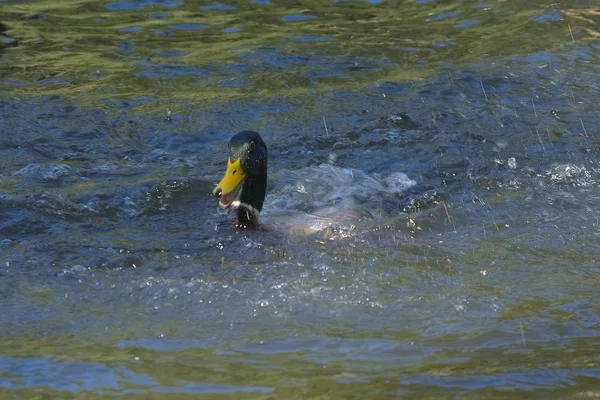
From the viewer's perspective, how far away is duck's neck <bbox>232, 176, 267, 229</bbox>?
6.14 meters

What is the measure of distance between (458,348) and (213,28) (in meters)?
7.69

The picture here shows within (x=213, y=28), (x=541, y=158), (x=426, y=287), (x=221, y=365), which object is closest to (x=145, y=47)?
(x=213, y=28)

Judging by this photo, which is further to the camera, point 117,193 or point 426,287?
point 117,193

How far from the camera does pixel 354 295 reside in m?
4.68

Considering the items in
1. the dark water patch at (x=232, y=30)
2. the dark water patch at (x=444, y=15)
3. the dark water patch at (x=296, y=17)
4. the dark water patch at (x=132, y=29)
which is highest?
the dark water patch at (x=132, y=29)

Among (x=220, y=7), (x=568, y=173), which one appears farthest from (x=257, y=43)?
(x=568, y=173)

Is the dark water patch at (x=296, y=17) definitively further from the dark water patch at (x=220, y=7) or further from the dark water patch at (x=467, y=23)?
the dark water patch at (x=467, y=23)

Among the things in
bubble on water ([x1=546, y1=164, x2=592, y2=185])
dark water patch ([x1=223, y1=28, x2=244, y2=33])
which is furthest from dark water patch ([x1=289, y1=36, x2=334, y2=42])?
bubble on water ([x1=546, y1=164, x2=592, y2=185])

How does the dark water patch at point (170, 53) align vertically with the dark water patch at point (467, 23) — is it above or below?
above

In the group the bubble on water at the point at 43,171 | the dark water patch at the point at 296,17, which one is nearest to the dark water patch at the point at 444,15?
the dark water patch at the point at 296,17

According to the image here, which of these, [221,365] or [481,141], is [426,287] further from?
[481,141]

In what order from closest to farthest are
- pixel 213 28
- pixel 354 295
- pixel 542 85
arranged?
1. pixel 354 295
2. pixel 542 85
3. pixel 213 28

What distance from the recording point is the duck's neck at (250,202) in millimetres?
6137

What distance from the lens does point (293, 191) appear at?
7035 millimetres
